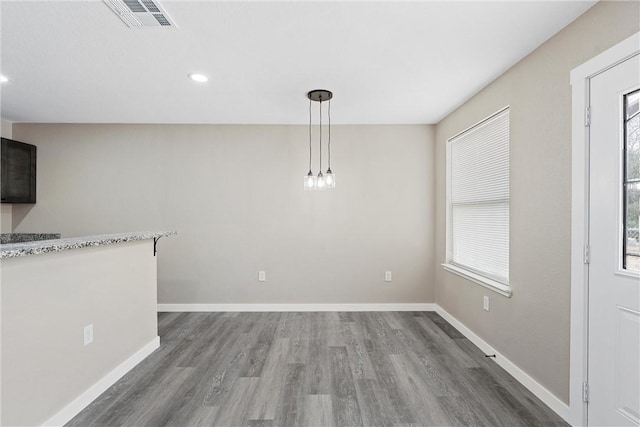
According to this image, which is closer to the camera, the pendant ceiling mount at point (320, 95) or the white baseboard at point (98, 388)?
the white baseboard at point (98, 388)

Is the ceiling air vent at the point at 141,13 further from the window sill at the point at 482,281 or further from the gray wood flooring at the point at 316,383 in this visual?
the window sill at the point at 482,281

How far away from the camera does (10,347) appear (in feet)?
5.13

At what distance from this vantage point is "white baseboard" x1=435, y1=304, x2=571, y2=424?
1948 mm

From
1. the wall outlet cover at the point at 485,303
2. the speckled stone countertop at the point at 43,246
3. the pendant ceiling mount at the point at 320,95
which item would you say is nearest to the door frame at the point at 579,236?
the wall outlet cover at the point at 485,303

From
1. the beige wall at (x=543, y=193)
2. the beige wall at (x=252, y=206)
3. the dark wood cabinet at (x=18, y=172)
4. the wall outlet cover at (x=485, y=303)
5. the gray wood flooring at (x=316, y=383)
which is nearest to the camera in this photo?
the beige wall at (x=543, y=193)

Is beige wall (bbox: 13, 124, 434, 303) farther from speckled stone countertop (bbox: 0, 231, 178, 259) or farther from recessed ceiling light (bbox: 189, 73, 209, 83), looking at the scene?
speckled stone countertop (bbox: 0, 231, 178, 259)

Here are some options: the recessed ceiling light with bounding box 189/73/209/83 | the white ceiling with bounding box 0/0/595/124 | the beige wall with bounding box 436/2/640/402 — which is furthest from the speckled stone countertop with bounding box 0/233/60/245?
the beige wall with bounding box 436/2/640/402

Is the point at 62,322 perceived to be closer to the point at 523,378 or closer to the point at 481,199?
the point at 523,378

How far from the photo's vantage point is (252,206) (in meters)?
4.11

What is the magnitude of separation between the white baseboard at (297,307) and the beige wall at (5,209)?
7.20 feet

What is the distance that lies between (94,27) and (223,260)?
2.81m

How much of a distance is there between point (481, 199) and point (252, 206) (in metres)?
2.73

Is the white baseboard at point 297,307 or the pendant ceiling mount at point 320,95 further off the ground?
the pendant ceiling mount at point 320,95

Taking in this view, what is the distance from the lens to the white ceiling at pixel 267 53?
5.95 feet
